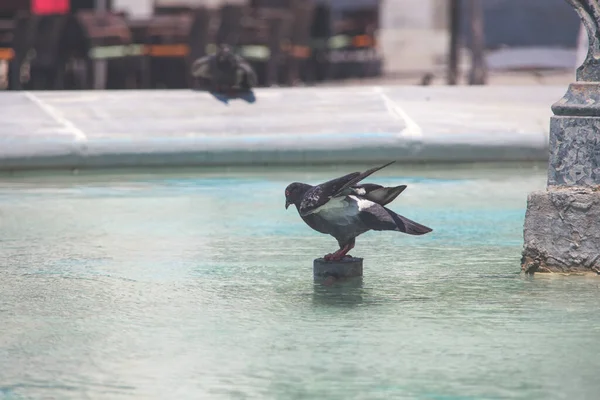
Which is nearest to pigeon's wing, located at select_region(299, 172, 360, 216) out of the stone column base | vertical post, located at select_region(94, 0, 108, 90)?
the stone column base

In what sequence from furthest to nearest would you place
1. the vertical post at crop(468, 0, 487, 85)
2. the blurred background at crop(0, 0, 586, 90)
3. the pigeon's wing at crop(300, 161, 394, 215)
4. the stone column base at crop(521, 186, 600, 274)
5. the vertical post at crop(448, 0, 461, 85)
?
the vertical post at crop(448, 0, 461, 85) → the vertical post at crop(468, 0, 487, 85) → the blurred background at crop(0, 0, 586, 90) → the stone column base at crop(521, 186, 600, 274) → the pigeon's wing at crop(300, 161, 394, 215)

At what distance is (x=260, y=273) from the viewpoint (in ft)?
23.8

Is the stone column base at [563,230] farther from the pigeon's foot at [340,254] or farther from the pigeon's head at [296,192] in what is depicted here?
the pigeon's head at [296,192]

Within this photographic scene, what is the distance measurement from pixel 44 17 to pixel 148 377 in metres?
14.0

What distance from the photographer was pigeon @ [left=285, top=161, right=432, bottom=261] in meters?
6.59

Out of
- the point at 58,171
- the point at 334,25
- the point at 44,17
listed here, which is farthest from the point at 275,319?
the point at 334,25

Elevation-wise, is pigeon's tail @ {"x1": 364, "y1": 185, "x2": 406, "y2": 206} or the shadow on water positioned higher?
pigeon's tail @ {"x1": 364, "y1": 185, "x2": 406, "y2": 206}

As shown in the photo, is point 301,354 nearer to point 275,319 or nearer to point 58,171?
point 275,319

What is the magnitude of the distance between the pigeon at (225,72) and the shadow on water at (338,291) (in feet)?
18.4

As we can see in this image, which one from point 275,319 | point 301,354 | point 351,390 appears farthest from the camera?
point 275,319

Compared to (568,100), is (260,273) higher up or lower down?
lower down

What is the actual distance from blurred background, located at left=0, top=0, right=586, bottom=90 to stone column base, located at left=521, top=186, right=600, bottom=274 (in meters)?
7.37

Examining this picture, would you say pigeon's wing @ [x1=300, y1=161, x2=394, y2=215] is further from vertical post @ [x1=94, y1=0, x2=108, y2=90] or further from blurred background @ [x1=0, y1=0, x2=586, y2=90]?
vertical post @ [x1=94, y1=0, x2=108, y2=90]

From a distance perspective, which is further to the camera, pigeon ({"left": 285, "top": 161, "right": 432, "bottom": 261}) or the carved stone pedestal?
the carved stone pedestal
